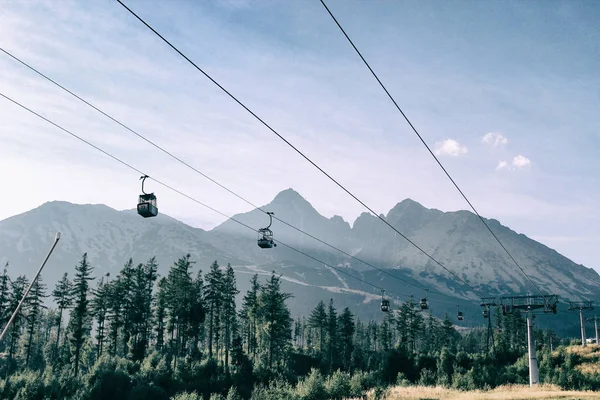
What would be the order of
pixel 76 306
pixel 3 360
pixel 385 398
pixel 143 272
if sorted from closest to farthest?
pixel 385 398 → pixel 76 306 → pixel 143 272 → pixel 3 360

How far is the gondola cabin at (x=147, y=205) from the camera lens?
20.9m

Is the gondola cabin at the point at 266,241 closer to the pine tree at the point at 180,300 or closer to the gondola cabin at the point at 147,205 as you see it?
the gondola cabin at the point at 147,205

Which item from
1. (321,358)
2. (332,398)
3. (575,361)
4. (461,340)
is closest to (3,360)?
(321,358)

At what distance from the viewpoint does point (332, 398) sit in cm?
3878

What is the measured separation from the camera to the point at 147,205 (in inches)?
830

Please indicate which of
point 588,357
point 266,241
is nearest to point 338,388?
point 266,241

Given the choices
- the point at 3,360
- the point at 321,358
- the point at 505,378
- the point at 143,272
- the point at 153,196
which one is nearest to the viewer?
the point at 153,196

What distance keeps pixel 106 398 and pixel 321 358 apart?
66259 millimetres

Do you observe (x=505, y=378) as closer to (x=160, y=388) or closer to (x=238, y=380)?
(x=238, y=380)

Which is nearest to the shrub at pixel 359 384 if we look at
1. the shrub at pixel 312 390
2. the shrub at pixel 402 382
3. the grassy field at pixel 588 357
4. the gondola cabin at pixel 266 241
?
the shrub at pixel 312 390

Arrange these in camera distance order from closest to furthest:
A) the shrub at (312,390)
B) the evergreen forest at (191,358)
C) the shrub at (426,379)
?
1. the shrub at (312,390)
2. the evergreen forest at (191,358)
3. the shrub at (426,379)

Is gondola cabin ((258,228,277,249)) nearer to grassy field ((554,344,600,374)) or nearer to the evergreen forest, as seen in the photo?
the evergreen forest

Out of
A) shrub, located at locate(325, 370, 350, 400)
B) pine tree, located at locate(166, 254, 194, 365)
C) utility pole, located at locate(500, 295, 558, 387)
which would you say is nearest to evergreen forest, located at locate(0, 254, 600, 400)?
shrub, located at locate(325, 370, 350, 400)

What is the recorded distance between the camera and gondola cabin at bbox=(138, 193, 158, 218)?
20.9 meters
